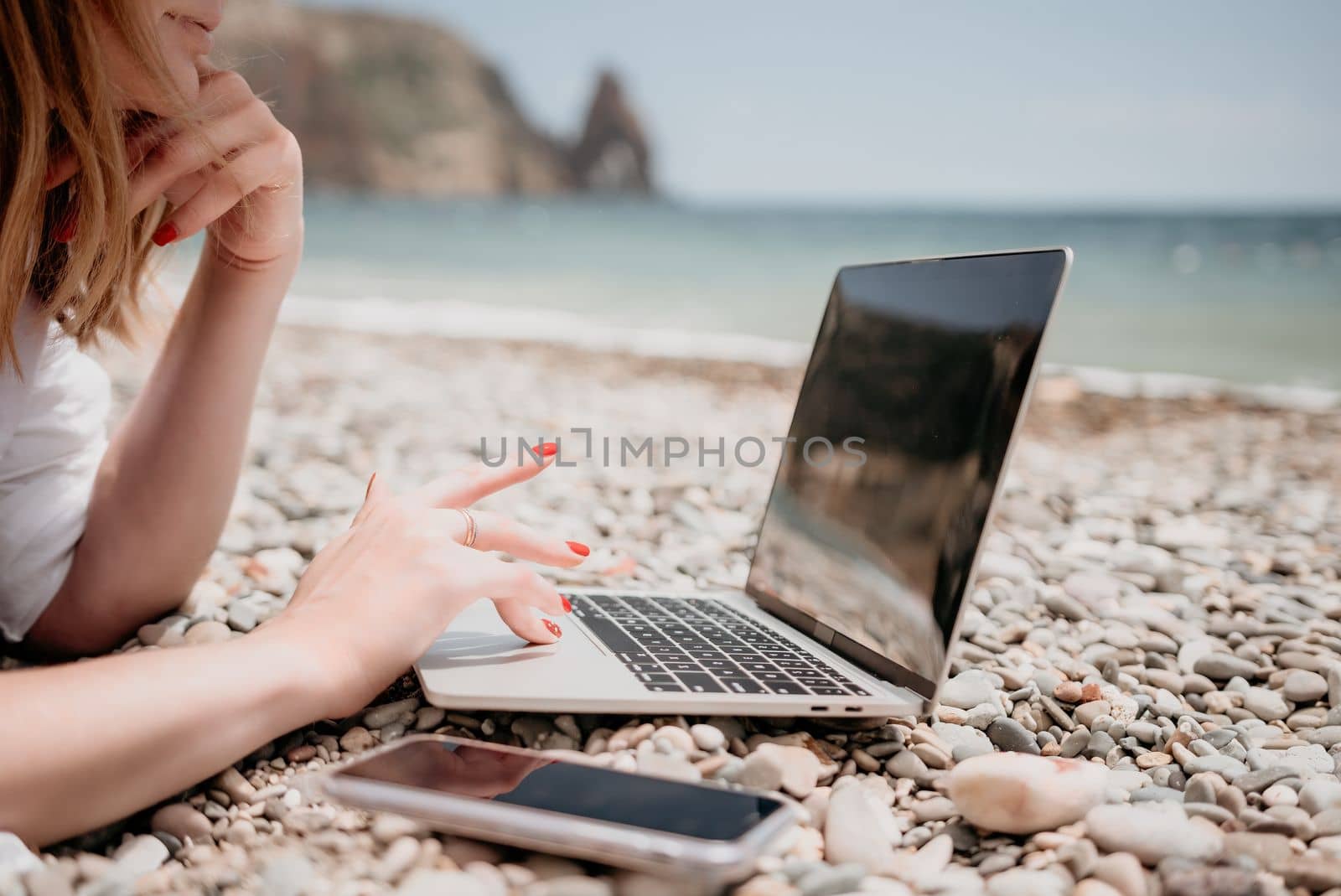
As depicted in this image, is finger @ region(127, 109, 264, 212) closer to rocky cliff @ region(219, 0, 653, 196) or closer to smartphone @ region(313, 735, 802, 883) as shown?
smartphone @ region(313, 735, 802, 883)

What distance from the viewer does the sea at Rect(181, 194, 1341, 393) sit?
9.51 metres

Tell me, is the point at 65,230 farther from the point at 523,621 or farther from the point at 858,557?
the point at 858,557

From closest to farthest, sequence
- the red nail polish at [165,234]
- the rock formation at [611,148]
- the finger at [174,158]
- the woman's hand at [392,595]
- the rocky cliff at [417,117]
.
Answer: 1. the woman's hand at [392,595]
2. the finger at [174,158]
3. the red nail polish at [165,234]
4. the rocky cliff at [417,117]
5. the rock formation at [611,148]

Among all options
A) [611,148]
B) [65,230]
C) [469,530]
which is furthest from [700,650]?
[611,148]

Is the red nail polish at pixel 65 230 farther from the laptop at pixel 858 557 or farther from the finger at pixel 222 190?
the laptop at pixel 858 557

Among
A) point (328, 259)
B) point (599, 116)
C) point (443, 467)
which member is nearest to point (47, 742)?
point (443, 467)

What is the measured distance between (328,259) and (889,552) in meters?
18.6

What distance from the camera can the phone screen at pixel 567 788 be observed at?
0.87 m

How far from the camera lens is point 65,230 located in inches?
53.1

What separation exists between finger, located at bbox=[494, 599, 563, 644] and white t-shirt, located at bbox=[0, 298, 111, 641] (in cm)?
86

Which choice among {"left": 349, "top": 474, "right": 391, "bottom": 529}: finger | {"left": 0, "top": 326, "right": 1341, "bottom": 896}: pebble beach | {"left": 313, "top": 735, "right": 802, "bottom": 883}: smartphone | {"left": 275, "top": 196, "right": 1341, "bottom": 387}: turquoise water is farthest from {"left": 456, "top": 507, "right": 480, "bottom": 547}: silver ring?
{"left": 275, "top": 196, "right": 1341, "bottom": 387}: turquoise water

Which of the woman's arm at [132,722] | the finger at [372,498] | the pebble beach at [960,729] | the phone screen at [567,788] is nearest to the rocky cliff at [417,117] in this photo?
the pebble beach at [960,729]

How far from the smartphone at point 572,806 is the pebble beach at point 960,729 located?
54mm

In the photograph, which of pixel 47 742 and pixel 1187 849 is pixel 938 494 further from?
pixel 47 742
